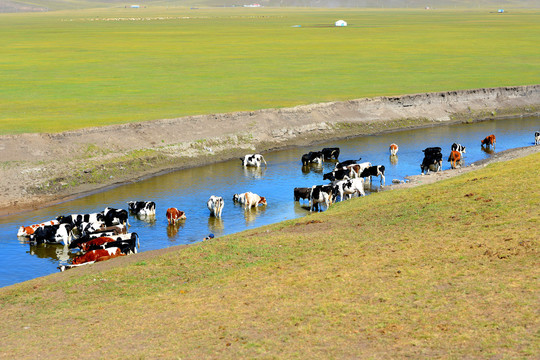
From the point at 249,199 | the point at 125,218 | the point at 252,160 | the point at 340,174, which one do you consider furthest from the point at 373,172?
the point at 125,218

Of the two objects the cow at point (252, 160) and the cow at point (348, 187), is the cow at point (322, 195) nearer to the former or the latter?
the cow at point (348, 187)

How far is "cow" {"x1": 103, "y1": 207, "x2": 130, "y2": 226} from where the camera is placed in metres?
29.6

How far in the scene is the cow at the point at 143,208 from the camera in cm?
3141

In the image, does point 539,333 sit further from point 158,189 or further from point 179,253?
point 158,189

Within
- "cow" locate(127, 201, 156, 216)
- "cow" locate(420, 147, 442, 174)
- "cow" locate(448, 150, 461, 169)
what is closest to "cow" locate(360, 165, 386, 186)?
"cow" locate(420, 147, 442, 174)

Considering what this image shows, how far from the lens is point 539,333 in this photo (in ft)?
44.9

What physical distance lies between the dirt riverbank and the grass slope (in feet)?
46.5

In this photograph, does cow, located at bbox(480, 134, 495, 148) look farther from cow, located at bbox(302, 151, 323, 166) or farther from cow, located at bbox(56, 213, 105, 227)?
cow, located at bbox(56, 213, 105, 227)

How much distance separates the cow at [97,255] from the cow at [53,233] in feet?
11.2

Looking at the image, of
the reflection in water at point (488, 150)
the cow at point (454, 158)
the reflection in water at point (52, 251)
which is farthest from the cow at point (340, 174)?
the reflection in water at point (52, 251)

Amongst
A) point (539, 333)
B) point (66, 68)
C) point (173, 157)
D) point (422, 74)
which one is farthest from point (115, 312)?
point (66, 68)

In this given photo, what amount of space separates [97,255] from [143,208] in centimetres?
710

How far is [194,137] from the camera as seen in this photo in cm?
4569

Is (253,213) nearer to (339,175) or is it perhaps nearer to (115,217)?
(339,175)
